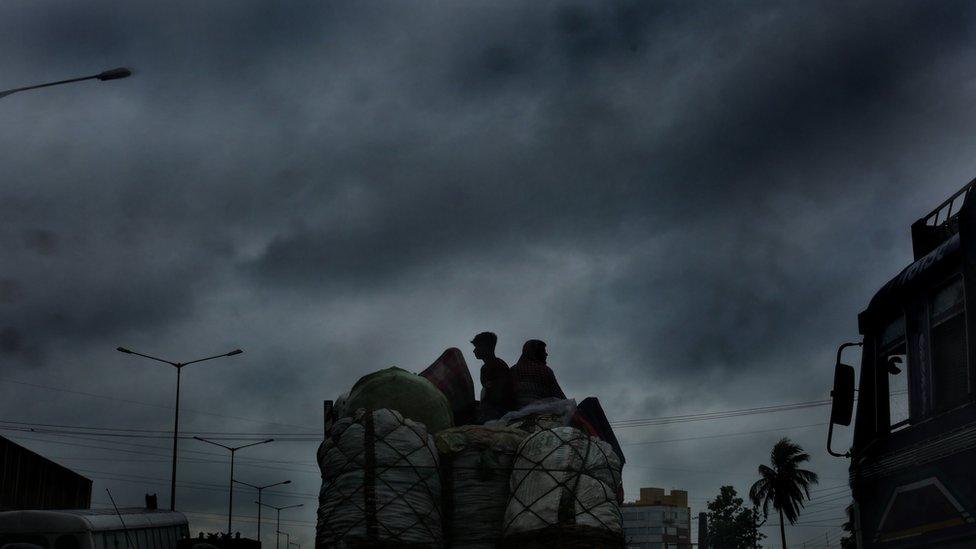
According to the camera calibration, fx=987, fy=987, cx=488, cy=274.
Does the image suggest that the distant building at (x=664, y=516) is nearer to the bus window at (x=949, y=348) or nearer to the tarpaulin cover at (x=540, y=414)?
the tarpaulin cover at (x=540, y=414)

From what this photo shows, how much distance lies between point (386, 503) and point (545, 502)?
4.78ft

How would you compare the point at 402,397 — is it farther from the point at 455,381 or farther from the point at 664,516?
the point at 664,516

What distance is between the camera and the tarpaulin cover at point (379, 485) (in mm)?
8883

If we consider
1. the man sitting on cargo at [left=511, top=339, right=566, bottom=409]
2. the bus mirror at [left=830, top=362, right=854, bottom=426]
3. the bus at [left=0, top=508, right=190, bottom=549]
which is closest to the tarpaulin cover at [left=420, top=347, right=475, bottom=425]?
the man sitting on cargo at [left=511, top=339, right=566, bottom=409]

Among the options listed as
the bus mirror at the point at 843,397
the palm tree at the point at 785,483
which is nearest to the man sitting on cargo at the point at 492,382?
the bus mirror at the point at 843,397

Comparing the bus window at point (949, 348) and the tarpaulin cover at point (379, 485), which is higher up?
the bus window at point (949, 348)

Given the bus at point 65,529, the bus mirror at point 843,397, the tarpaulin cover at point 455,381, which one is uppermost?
the tarpaulin cover at point 455,381

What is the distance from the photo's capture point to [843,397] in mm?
8531

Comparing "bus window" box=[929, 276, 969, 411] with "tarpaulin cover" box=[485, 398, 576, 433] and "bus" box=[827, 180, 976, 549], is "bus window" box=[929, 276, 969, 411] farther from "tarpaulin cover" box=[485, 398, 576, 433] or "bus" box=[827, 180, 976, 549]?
"tarpaulin cover" box=[485, 398, 576, 433]

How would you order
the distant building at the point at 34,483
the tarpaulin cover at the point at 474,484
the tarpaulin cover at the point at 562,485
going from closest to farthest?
the tarpaulin cover at the point at 562,485
the tarpaulin cover at the point at 474,484
the distant building at the point at 34,483

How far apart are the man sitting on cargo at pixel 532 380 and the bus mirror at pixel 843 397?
526 cm

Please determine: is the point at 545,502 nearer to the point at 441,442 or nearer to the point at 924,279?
the point at 441,442

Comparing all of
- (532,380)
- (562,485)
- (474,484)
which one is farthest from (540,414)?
(562,485)

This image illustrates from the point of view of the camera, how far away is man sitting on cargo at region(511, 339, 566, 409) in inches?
529
